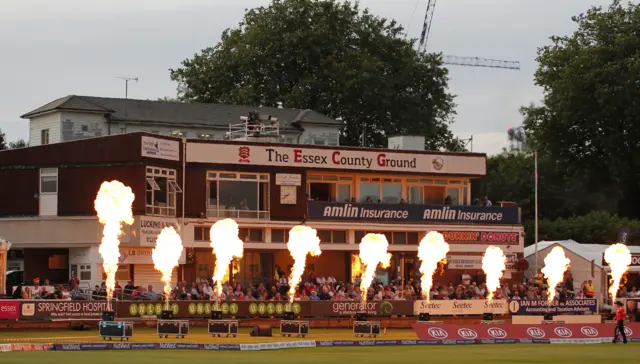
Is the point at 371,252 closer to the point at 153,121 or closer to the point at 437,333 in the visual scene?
the point at 437,333

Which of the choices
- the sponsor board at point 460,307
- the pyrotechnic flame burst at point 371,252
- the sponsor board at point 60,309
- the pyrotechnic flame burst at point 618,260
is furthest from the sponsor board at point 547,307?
the sponsor board at point 60,309

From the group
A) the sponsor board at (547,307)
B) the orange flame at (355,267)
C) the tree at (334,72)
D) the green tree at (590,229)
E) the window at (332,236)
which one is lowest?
the sponsor board at (547,307)

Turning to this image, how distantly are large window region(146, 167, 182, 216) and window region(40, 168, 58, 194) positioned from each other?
5.05m

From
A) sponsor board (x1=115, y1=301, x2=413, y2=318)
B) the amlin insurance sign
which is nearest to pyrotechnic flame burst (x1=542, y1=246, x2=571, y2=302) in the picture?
sponsor board (x1=115, y1=301, x2=413, y2=318)

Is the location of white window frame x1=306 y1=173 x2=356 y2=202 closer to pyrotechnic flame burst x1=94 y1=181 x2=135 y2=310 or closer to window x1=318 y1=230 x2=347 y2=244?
window x1=318 y1=230 x2=347 y2=244

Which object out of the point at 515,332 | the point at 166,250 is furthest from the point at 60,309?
the point at 515,332

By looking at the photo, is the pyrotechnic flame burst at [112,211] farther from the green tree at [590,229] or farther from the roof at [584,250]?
the green tree at [590,229]

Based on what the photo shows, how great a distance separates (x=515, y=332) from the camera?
53.9m

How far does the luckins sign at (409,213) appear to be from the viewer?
242 feet

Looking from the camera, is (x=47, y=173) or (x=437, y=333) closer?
(x=437, y=333)

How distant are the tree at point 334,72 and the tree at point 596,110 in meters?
9.37

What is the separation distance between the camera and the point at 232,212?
71250 mm

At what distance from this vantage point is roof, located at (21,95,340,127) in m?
84.1

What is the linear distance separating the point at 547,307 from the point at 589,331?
1094cm
